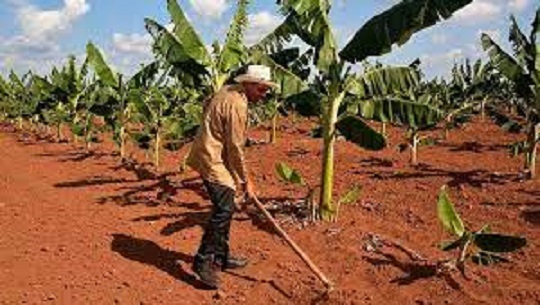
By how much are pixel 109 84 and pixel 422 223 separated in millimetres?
8655

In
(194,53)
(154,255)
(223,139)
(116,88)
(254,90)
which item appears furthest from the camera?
(116,88)

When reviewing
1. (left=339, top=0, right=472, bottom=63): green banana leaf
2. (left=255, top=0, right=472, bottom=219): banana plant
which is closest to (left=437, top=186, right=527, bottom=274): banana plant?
(left=255, top=0, right=472, bottom=219): banana plant

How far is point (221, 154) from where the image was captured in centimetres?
675

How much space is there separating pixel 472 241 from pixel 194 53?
20.5ft

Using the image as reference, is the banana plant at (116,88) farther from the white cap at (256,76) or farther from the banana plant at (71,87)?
the white cap at (256,76)

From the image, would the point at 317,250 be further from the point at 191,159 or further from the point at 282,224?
the point at 191,159

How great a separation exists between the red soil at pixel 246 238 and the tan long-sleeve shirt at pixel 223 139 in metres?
1.17

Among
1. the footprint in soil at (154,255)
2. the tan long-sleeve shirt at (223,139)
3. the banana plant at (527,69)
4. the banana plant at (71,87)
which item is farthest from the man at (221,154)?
the banana plant at (71,87)

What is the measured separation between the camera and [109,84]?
50.6 ft

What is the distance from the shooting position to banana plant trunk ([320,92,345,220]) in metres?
8.84

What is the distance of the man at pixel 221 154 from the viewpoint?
647 centimetres

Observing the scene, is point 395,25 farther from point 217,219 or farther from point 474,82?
point 474,82

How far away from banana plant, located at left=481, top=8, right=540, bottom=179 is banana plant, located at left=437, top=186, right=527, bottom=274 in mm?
6297

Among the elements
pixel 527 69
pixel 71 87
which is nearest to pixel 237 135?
pixel 527 69
